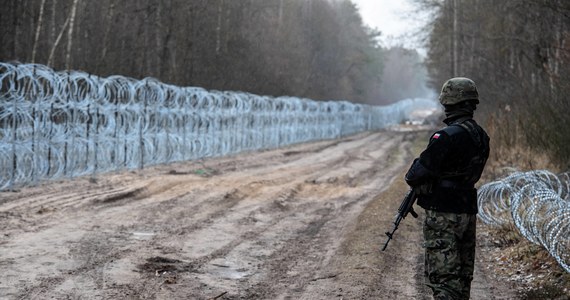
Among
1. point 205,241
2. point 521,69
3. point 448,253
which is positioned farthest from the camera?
point 521,69

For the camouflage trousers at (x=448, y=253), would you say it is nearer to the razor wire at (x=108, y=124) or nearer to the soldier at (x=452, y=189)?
the soldier at (x=452, y=189)

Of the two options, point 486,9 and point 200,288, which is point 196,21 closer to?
point 486,9

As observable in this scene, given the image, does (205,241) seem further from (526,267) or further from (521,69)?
(521,69)

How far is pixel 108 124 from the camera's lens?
53.3 ft

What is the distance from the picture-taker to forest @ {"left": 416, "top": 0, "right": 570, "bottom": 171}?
13422mm

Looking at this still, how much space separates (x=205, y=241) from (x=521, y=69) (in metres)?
18.7

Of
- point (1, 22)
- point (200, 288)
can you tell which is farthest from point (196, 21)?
point (200, 288)

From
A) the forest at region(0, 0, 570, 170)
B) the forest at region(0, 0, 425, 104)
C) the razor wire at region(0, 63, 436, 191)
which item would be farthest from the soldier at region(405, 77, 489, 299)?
the forest at region(0, 0, 425, 104)

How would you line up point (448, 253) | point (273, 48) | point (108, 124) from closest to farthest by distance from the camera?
point (448, 253), point (108, 124), point (273, 48)

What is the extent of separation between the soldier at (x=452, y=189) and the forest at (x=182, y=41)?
19.4 m

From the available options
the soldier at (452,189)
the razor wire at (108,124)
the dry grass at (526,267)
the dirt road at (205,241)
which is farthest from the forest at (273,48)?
the soldier at (452,189)

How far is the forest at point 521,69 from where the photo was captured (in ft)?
44.0

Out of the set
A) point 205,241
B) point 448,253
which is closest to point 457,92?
point 448,253

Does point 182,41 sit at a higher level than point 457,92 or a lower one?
higher
